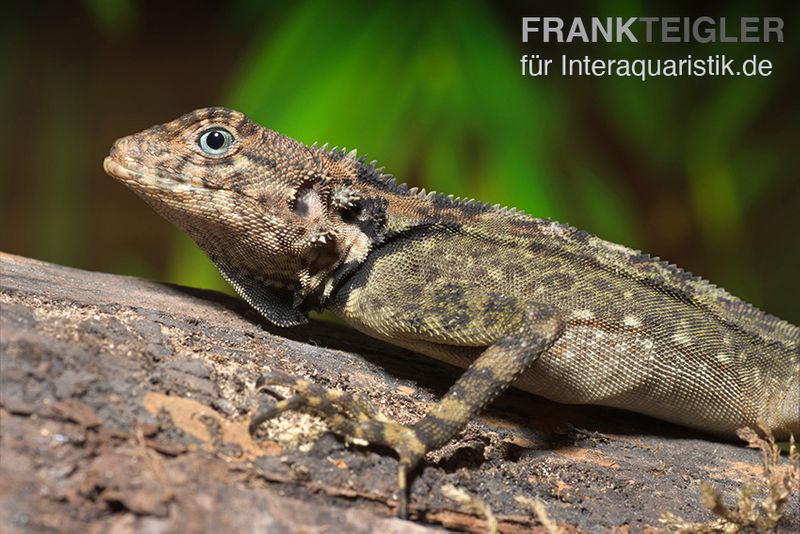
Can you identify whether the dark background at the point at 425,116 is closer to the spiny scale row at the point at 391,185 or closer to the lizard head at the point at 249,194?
the spiny scale row at the point at 391,185

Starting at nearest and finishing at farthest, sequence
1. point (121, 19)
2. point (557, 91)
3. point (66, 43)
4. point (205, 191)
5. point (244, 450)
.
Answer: point (244, 450) → point (205, 191) → point (557, 91) → point (121, 19) → point (66, 43)

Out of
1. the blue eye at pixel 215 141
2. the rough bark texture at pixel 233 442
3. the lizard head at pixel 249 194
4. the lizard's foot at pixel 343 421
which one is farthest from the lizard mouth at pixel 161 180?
the lizard's foot at pixel 343 421

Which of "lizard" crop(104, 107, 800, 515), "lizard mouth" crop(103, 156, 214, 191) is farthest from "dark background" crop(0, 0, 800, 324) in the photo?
"lizard mouth" crop(103, 156, 214, 191)

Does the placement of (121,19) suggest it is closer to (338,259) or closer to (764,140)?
(338,259)

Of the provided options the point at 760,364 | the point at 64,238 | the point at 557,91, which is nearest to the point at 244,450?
the point at 760,364

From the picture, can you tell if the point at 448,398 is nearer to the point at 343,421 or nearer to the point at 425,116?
the point at 343,421

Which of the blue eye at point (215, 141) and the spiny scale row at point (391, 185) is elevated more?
the blue eye at point (215, 141)
